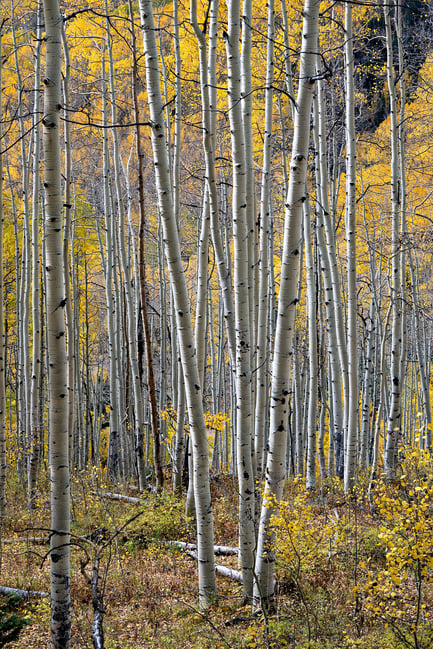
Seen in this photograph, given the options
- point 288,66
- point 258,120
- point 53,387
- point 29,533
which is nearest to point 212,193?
point 53,387

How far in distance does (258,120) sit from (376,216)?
16.1 ft

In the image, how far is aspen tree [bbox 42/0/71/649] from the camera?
3074 millimetres

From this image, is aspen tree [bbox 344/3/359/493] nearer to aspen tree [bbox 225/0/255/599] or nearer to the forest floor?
the forest floor

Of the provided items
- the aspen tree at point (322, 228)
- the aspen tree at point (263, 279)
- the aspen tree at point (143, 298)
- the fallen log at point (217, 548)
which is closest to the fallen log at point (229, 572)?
the fallen log at point (217, 548)

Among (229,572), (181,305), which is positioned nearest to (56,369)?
(181,305)

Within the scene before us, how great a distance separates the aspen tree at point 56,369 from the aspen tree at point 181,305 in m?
Answer: 0.68

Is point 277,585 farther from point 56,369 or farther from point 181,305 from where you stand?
point 56,369

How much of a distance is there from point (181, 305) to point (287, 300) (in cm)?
85

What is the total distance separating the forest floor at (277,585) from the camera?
3.10 metres

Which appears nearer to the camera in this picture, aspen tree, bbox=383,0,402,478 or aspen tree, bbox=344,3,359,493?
aspen tree, bbox=344,3,359,493

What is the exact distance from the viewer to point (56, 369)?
10.2 feet

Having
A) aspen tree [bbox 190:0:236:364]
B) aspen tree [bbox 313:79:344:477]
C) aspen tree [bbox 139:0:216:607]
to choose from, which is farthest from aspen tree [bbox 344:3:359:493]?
aspen tree [bbox 139:0:216:607]

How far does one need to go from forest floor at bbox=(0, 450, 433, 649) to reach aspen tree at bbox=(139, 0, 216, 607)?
39cm

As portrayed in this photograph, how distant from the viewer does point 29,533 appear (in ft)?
20.1
